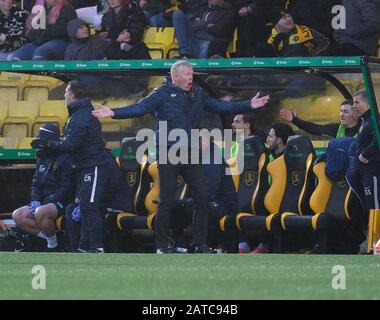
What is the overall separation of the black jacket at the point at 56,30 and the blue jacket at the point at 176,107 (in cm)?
508

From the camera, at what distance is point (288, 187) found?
17.3 m

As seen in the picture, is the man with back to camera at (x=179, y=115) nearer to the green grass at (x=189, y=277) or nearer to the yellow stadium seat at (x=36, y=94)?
the green grass at (x=189, y=277)

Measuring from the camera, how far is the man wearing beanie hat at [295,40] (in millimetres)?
18297

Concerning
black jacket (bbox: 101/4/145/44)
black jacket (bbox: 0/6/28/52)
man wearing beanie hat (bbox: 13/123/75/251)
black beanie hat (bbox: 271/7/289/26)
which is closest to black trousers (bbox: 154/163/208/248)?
man wearing beanie hat (bbox: 13/123/75/251)

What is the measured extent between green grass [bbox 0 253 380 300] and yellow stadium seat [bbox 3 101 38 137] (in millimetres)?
4606

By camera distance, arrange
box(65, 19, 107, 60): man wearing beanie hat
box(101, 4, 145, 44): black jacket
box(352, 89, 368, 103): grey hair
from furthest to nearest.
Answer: box(101, 4, 145, 44): black jacket < box(65, 19, 107, 60): man wearing beanie hat < box(352, 89, 368, 103): grey hair

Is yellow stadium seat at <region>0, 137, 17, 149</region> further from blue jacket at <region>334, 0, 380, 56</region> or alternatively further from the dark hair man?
blue jacket at <region>334, 0, 380, 56</region>

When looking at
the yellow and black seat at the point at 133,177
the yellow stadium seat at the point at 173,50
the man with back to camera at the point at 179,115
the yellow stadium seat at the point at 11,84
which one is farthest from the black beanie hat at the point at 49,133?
the man with back to camera at the point at 179,115

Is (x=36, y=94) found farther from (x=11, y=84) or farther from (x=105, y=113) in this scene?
(x=105, y=113)

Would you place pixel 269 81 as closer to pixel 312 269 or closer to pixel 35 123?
pixel 35 123

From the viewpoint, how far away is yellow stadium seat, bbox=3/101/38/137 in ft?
63.3

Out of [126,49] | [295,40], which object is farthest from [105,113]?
[126,49]

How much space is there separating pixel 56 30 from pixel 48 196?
3.22 meters
